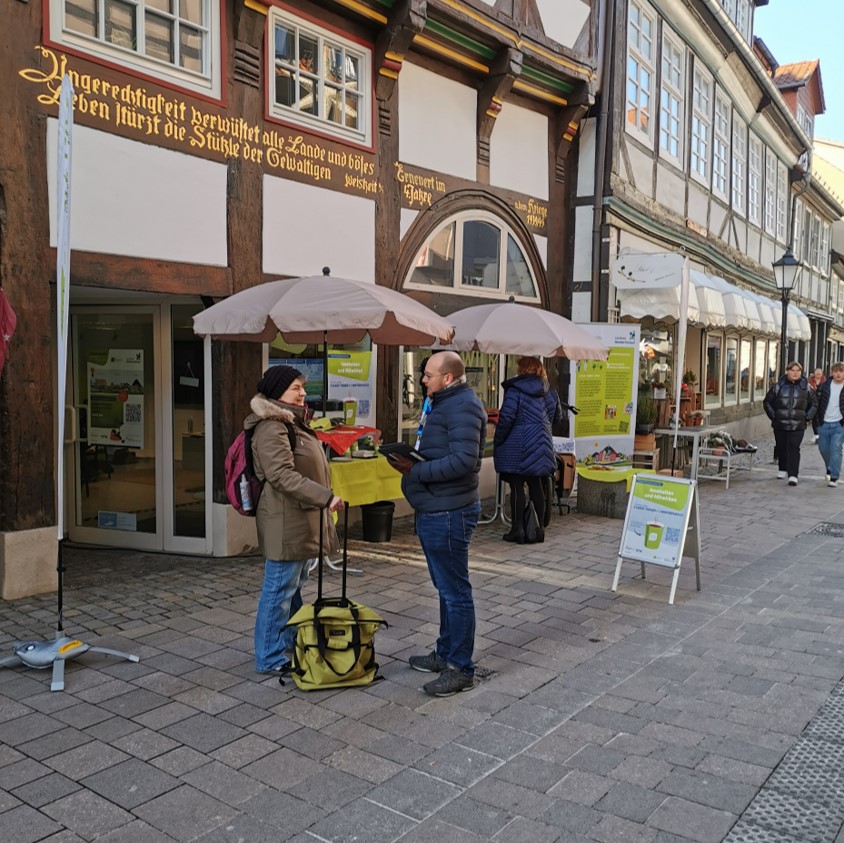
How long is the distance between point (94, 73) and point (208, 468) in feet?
10.6

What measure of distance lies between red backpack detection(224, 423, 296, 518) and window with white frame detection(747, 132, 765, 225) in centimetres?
1916

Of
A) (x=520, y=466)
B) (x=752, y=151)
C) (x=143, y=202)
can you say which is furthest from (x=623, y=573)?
(x=752, y=151)

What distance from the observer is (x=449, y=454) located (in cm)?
443

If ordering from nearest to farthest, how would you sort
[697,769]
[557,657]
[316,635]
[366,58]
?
[697,769] → [316,635] → [557,657] → [366,58]

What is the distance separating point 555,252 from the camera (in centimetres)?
1217

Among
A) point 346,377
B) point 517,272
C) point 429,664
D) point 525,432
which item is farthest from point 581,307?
point 429,664

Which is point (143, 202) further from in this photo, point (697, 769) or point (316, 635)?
point (697, 769)

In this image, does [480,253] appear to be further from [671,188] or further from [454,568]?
[454,568]

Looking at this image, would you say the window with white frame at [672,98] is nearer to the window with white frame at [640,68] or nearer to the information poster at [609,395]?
the window with white frame at [640,68]

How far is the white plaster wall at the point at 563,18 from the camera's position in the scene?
36.0 ft

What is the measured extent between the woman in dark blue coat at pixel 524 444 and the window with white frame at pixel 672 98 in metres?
8.07

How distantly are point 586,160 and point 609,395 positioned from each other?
3531mm

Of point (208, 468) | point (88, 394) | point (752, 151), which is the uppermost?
point (752, 151)

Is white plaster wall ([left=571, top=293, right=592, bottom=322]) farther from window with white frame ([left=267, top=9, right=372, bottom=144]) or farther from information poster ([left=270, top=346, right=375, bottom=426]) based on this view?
window with white frame ([left=267, top=9, right=372, bottom=144])
